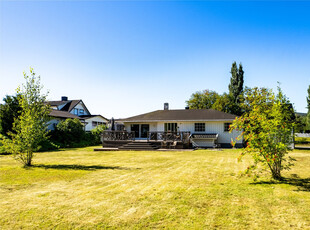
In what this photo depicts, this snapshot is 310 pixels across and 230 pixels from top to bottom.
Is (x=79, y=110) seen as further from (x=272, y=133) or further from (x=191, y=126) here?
(x=272, y=133)

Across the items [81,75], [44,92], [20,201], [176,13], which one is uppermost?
[176,13]

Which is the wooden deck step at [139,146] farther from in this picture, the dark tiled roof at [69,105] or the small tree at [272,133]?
the dark tiled roof at [69,105]

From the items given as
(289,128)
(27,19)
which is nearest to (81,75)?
(27,19)

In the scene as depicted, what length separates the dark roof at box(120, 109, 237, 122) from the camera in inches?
959

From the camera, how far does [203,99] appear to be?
1933 inches

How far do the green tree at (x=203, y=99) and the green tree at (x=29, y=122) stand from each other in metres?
41.4

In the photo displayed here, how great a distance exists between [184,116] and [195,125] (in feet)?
6.29

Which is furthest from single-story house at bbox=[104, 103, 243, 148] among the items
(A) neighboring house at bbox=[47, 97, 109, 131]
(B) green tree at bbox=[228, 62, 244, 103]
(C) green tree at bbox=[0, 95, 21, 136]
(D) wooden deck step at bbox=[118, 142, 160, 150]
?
(B) green tree at bbox=[228, 62, 244, 103]

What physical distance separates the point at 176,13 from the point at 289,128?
11.7m

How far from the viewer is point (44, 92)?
10992 millimetres

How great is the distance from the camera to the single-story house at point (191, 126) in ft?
75.3

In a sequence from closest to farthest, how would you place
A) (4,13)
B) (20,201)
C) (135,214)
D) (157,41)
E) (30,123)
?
(135,214) → (20,201) → (30,123) → (4,13) → (157,41)

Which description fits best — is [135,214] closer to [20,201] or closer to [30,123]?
[20,201]

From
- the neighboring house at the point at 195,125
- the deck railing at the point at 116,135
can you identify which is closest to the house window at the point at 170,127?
the neighboring house at the point at 195,125
